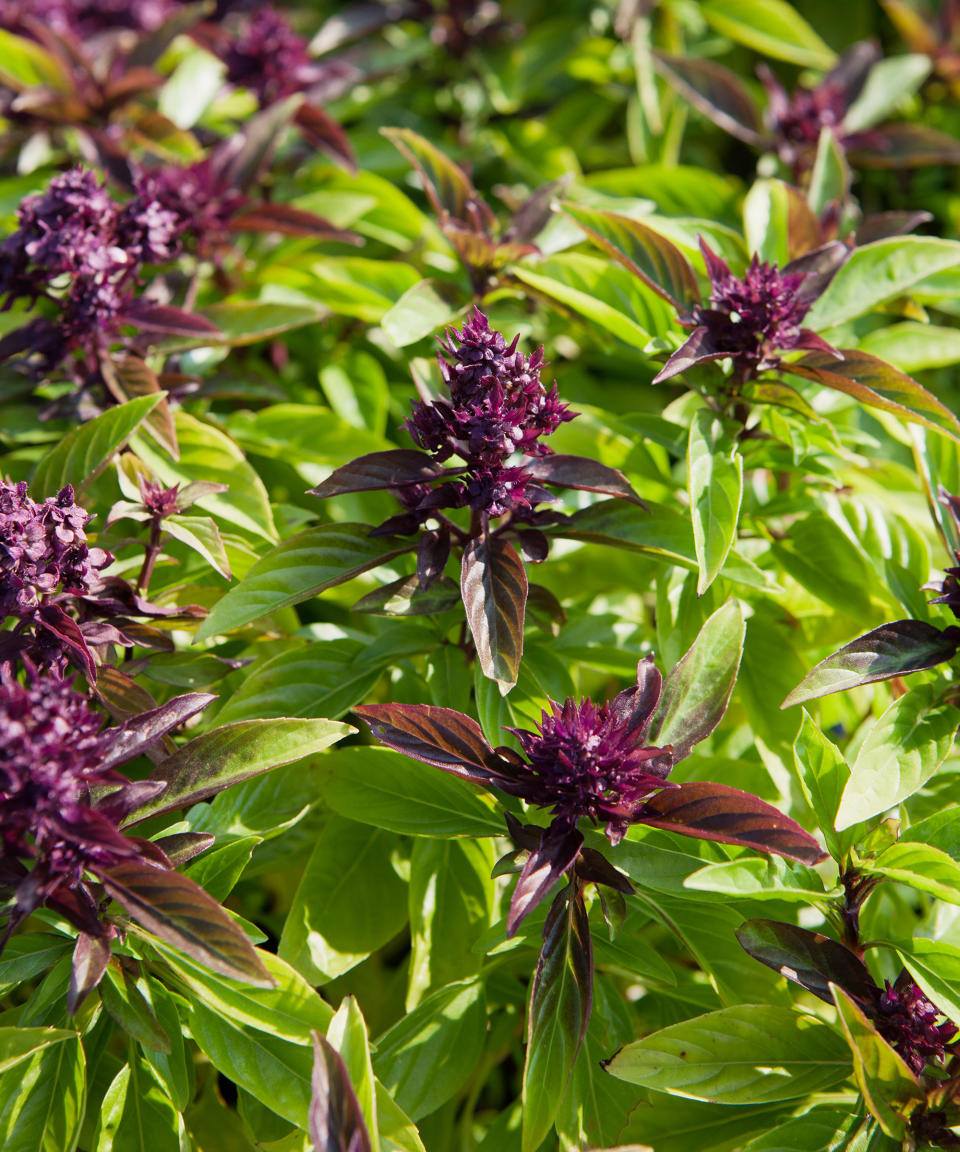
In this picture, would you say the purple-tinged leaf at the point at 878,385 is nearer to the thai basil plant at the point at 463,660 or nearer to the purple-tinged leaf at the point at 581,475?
the thai basil plant at the point at 463,660

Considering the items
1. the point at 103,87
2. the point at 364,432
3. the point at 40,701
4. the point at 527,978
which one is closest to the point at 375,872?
the point at 527,978

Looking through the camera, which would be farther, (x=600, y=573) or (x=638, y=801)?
(x=600, y=573)

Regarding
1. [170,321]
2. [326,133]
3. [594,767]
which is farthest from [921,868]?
[326,133]

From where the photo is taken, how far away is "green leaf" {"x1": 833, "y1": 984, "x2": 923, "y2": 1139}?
96 centimetres

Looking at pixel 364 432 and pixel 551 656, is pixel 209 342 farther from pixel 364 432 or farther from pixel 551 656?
pixel 551 656

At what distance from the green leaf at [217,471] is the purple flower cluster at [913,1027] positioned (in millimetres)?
952

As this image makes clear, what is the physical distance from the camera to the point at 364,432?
163cm

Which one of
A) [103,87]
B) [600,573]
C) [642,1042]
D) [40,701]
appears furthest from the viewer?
[103,87]

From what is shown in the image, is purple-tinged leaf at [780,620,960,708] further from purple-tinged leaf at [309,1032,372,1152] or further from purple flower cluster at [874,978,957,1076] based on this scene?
purple-tinged leaf at [309,1032,372,1152]

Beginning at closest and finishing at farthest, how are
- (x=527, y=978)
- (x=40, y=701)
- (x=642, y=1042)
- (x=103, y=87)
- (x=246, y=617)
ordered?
(x=40, y=701) < (x=642, y=1042) < (x=246, y=617) < (x=527, y=978) < (x=103, y=87)

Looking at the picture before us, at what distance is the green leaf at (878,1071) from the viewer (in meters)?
0.96

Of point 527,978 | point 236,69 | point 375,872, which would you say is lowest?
point 527,978

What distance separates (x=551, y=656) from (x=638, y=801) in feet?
0.98

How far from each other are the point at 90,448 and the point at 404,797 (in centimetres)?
59
